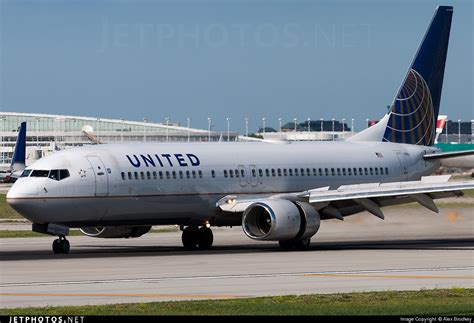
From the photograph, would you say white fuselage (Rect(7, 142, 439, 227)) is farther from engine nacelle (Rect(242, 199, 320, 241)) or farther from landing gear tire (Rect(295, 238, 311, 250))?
landing gear tire (Rect(295, 238, 311, 250))

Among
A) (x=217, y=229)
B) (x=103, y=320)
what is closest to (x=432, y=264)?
(x=103, y=320)

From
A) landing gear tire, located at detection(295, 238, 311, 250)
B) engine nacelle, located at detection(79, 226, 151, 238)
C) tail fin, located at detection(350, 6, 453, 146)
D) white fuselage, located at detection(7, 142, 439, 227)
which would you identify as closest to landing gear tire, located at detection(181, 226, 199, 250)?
white fuselage, located at detection(7, 142, 439, 227)

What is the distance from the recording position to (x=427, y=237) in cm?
5112

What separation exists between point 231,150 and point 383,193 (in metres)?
5.98

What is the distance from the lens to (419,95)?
168 feet

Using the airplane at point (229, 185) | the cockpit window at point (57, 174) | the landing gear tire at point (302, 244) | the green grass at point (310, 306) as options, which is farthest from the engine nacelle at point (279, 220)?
the green grass at point (310, 306)

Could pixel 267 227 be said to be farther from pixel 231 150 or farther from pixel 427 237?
pixel 427 237

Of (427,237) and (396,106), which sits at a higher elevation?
(396,106)

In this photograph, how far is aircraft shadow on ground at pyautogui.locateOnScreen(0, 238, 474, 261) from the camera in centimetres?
4053

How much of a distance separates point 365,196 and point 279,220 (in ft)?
12.3

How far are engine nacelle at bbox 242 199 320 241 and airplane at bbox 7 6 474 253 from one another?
0.12ft

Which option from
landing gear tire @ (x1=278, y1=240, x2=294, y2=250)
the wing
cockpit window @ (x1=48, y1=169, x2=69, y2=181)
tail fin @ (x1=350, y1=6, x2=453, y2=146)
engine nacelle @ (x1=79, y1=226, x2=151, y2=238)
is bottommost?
landing gear tire @ (x1=278, y1=240, x2=294, y2=250)

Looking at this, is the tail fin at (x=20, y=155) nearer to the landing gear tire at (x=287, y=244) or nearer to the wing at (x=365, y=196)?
the wing at (x=365, y=196)

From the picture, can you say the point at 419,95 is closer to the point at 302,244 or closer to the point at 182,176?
the point at 302,244
